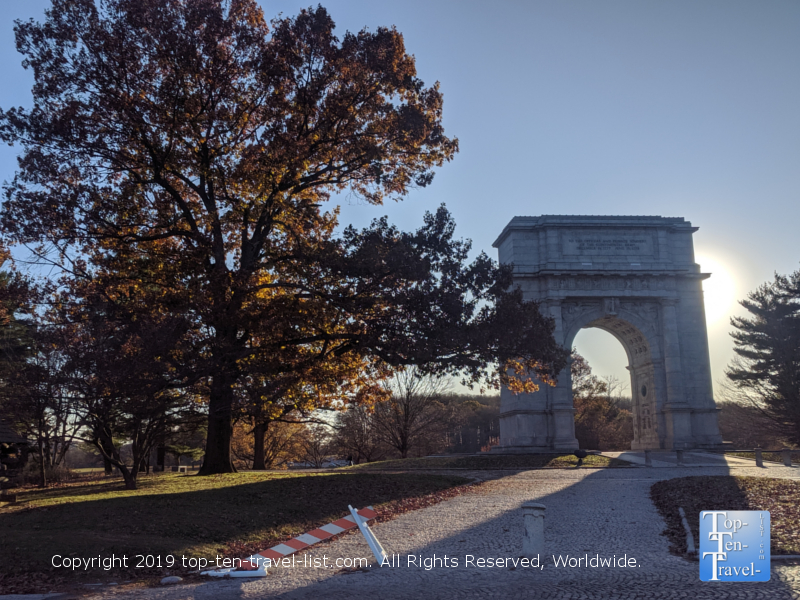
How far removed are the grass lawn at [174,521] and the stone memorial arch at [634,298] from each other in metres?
23.0

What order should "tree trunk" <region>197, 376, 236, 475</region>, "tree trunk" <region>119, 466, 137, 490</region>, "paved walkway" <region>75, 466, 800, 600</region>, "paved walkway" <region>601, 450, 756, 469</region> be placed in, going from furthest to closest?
"paved walkway" <region>601, 450, 756, 469</region>
"tree trunk" <region>197, 376, 236, 475</region>
"tree trunk" <region>119, 466, 137, 490</region>
"paved walkway" <region>75, 466, 800, 600</region>

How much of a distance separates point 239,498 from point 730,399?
51385 millimetres

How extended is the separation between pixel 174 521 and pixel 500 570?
218 inches

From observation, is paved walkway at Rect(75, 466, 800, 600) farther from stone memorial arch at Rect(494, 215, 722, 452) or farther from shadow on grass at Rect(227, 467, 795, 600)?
stone memorial arch at Rect(494, 215, 722, 452)

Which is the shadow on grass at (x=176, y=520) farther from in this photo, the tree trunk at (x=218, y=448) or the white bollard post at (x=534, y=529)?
the tree trunk at (x=218, y=448)

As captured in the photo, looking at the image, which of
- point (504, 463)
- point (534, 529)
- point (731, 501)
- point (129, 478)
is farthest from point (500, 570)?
point (504, 463)

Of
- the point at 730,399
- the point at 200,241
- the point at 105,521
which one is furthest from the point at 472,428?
the point at 105,521

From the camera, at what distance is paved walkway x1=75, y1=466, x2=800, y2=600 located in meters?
6.30

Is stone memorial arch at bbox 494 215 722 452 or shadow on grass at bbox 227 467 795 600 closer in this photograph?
shadow on grass at bbox 227 467 795 600

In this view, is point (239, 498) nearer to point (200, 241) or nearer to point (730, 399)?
point (200, 241)

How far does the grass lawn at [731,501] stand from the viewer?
878 cm

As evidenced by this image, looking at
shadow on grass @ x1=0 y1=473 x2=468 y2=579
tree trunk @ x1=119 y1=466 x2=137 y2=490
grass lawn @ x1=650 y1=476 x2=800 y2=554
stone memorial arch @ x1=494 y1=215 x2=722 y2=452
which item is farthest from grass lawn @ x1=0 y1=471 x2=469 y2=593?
stone memorial arch @ x1=494 y1=215 x2=722 y2=452

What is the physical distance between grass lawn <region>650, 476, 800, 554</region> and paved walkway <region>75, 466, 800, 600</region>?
416 millimetres

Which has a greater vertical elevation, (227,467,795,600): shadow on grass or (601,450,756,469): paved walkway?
(227,467,795,600): shadow on grass
